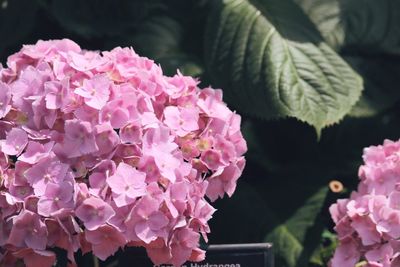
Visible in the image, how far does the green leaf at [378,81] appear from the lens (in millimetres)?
2246

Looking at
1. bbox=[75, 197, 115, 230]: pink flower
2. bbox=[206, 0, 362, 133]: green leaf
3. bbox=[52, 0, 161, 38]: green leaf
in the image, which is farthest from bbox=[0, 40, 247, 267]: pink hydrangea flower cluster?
bbox=[52, 0, 161, 38]: green leaf

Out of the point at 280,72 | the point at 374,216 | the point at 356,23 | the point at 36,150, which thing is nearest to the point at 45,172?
the point at 36,150

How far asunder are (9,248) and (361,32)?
1.18 m

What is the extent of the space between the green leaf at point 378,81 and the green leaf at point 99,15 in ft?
1.70

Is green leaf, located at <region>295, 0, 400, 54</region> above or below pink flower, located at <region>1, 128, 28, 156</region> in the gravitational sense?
below

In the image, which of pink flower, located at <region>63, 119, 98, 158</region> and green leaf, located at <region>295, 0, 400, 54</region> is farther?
green leaf, located at <region>295, 0, 400, 54</region>

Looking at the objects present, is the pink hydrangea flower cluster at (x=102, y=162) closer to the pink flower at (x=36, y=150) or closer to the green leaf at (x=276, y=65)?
the pink flower at (x=36, y=150)

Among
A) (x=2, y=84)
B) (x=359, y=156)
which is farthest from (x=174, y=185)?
(x=359, y=156)

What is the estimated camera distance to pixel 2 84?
143cm

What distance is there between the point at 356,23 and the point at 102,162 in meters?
1.10

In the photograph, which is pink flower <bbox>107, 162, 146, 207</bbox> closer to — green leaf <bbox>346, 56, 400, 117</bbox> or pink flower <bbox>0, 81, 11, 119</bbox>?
pink flower <bbox>0, 81, 11, 119</bbox>

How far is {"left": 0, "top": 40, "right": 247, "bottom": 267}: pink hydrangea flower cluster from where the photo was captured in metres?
1.32

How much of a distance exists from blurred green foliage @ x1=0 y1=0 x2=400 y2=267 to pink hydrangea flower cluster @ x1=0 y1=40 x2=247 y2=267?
1.49 feet

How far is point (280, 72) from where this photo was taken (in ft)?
6.32
